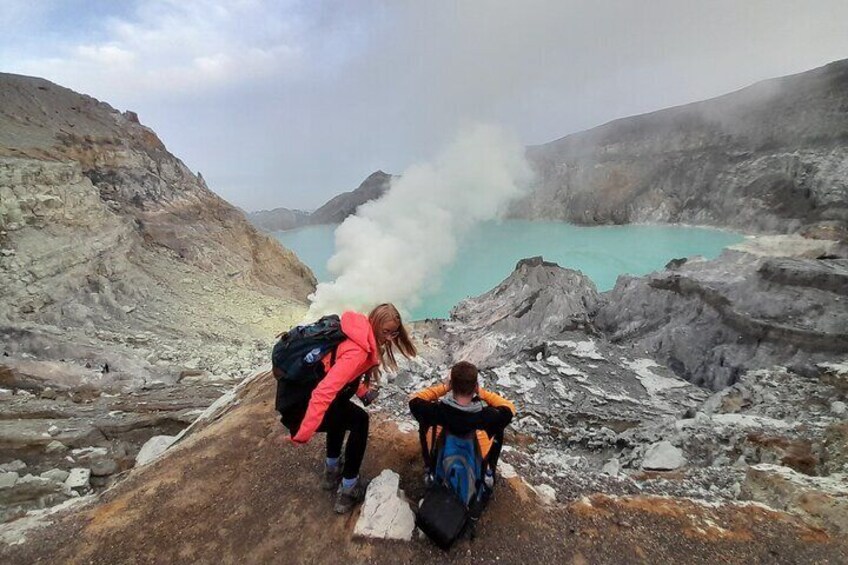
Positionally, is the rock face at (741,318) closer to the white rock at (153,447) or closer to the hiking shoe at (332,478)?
the hiking shoe at (332,478)

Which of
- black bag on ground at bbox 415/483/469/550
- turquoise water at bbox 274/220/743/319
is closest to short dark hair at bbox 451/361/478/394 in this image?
black bag on ground at bbox 415/483/469/550

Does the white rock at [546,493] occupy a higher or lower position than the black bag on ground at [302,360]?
lower

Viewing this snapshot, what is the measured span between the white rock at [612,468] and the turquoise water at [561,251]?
18390mm

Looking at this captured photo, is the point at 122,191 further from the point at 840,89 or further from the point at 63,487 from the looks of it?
the point at 840,89

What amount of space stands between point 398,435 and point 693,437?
338 cm

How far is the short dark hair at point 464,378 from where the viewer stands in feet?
9.91

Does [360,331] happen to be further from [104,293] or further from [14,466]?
[104,293]

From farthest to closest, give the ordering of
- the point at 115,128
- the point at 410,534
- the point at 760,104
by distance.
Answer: the point at 760,104, the point at 115,128, the point at 410,534

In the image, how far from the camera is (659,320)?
9.85 meters

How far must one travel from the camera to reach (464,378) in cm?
302

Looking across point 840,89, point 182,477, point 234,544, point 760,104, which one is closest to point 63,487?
point 182,477

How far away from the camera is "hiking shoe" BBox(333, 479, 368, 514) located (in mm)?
3535

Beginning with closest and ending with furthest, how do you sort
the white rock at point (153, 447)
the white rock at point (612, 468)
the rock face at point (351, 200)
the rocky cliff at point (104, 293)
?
the white rock at point (612, 468), the white rock at point (153, 447), the rocky cliff at point (104, 293), the rock face at point (351, 200)

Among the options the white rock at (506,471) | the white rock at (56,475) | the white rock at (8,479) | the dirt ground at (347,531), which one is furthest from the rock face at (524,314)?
the white rock at (8,479)
